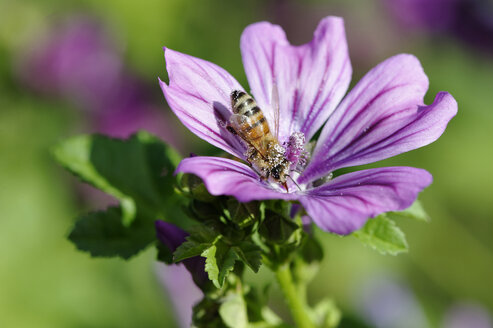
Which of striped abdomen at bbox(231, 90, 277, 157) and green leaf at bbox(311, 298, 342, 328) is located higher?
striped abdomen at bbox(231, 90, 277, 157)

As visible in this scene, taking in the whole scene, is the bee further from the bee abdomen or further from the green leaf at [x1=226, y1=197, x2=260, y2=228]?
the green leaf at [x1=226, y1=197, x2=260, y2=228]

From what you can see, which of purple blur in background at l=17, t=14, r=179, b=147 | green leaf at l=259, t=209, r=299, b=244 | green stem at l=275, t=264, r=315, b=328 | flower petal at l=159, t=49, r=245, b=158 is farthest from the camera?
purple blur in background at l=17, t=14, r=179, b=147

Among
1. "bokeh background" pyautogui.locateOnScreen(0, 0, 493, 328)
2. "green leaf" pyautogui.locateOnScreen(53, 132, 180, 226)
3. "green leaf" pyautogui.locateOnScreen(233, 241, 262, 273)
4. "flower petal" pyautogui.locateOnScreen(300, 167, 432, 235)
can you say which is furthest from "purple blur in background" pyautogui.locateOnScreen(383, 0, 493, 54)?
"green leaf" pyautogui.locateOnScreen(233, 241, 262, 273)

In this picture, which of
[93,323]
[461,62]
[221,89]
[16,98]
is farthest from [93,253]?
[461,62]

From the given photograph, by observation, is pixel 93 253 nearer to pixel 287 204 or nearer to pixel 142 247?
pixel 142 247

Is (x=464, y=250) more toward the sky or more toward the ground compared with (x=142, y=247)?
more toward the ground

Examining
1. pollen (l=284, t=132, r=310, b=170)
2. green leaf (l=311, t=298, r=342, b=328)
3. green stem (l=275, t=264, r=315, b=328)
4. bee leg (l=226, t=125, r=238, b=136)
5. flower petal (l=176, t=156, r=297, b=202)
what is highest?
flower petal (l=176, t=156, r=297, b=202)

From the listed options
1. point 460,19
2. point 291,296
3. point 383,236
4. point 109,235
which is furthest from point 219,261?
point 460,19
